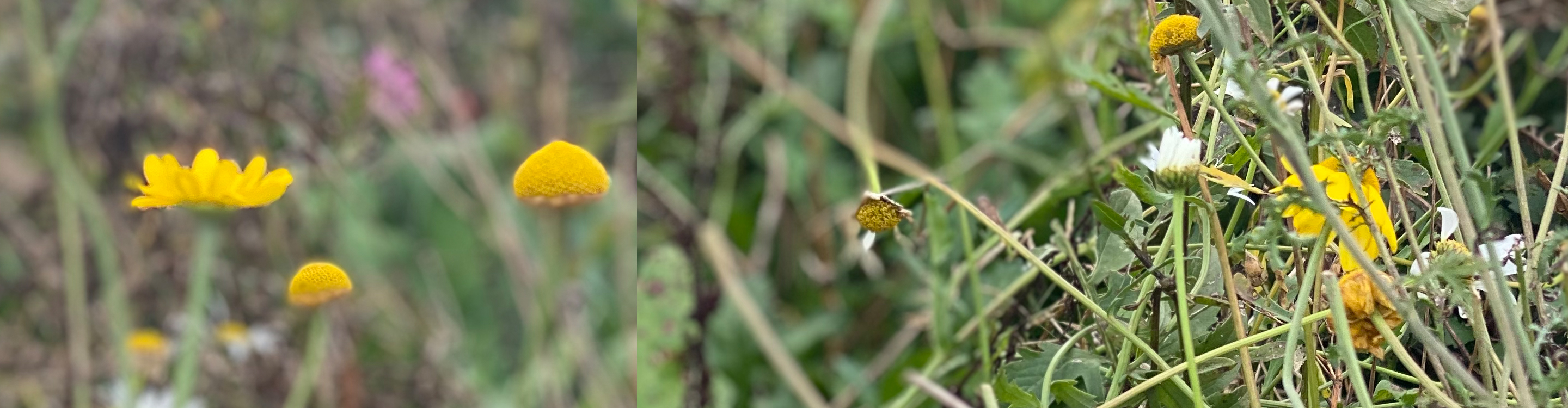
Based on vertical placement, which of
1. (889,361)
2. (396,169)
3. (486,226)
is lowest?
(889,361)

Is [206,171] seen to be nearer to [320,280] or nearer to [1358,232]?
[320,280]

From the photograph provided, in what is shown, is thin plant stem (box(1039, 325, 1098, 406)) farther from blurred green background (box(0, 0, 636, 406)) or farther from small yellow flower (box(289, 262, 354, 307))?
blurred green background (box(0, 0, 636, 406))

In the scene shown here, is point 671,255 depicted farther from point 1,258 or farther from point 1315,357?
point 1,258

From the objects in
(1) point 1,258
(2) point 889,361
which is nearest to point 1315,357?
(2) point 889,361

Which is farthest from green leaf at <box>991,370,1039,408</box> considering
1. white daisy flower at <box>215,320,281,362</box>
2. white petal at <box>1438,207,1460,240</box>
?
white daisy flower at <box>215,320,281,362</box>

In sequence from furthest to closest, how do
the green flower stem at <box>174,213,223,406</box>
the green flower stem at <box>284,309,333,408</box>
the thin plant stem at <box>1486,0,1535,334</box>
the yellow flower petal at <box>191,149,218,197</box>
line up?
the green flower stem at <box>284,309,333,408</box>, the green flower stem at <box>174,213,223,406</box>, the yellow flower petal at <box>191,149,218,197</box>, the thin plant stem at <box>1486,0,1535,334</box>

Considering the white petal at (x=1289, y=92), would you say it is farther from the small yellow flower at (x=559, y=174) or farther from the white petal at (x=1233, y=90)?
the small yellow flower at (x=559, y=174)

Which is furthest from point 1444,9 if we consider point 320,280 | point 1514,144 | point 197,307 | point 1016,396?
point 197,307
